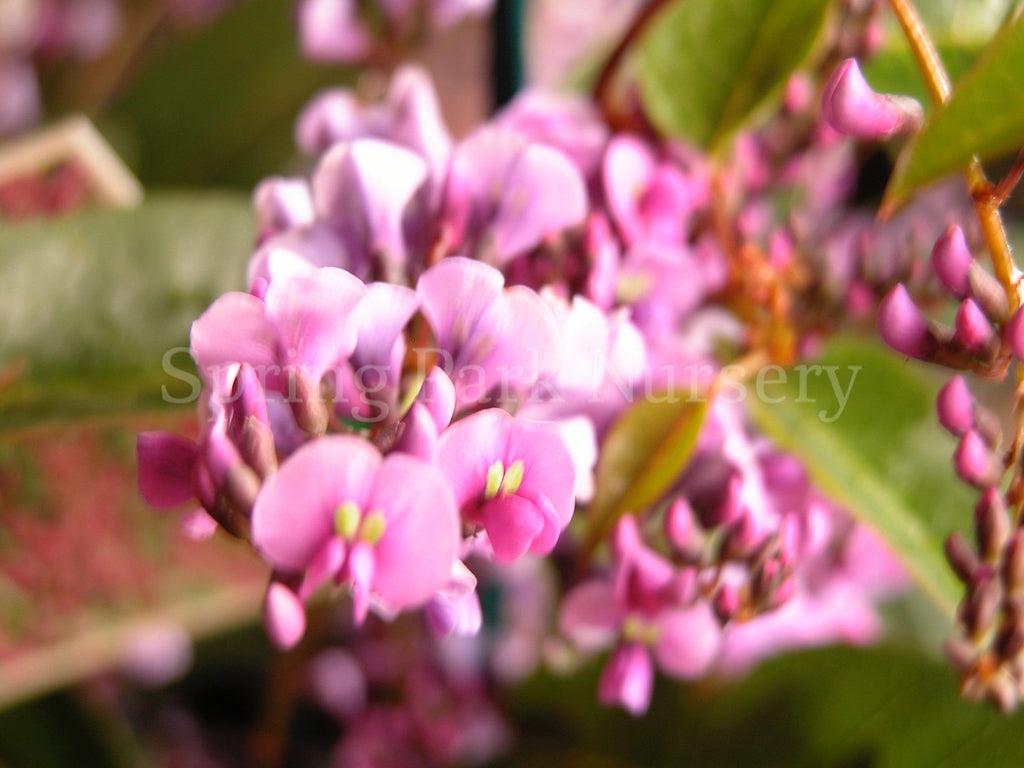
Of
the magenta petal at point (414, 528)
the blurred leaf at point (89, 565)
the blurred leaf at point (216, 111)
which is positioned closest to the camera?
the magenta petal at point (414, 528)

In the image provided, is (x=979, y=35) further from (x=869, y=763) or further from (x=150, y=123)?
(x=150, y=123)

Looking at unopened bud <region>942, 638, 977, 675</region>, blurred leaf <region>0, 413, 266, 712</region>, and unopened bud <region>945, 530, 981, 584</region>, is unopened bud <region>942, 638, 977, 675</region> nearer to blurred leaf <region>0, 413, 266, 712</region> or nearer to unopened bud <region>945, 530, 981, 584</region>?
unopened bud <region>945, 530, 981, 584</region>

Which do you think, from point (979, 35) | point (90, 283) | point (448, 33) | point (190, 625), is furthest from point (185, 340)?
point (448, 33)

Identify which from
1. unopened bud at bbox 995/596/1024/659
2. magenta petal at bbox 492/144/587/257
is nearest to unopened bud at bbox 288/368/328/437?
magenta petal at bbox 492/144/587/257

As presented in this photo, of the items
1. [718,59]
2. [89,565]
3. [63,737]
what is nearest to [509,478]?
[718,59]

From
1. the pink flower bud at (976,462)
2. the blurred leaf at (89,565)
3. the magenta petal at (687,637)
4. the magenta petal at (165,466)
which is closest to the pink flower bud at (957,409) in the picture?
the pink flower bud at (976,462)

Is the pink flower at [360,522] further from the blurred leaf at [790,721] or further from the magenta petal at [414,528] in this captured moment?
the blurred leaf at [790,721]
